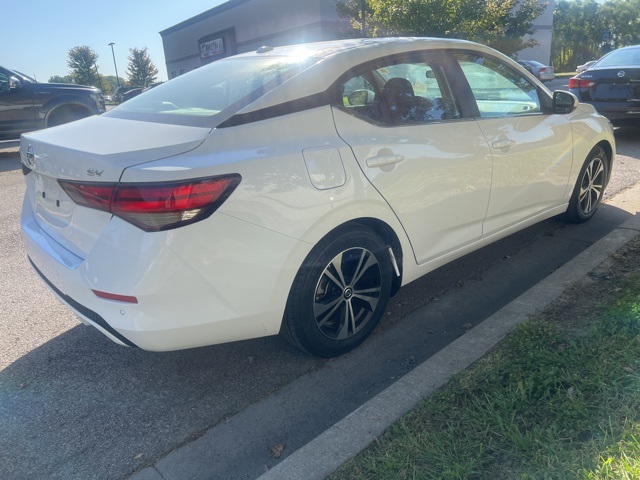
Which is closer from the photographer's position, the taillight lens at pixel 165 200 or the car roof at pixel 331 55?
the taillight lens at pixel 165 200

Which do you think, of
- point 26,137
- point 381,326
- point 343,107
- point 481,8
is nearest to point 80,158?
point 26,137

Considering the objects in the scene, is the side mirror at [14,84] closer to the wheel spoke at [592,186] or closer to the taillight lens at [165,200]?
the taillight lens at [165,200]

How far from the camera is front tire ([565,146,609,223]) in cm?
479

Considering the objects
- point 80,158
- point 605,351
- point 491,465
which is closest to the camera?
point 491,465

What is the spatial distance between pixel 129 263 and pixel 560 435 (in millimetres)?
1899

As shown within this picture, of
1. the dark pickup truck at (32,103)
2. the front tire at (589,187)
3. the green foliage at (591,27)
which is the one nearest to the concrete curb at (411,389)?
the front tire at (589,187)

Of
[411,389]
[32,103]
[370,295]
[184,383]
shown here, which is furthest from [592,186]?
[32,103]

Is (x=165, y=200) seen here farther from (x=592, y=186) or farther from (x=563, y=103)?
Answer: (x=592, y=186)

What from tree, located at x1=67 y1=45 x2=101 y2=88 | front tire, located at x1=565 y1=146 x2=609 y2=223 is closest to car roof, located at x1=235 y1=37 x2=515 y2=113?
front tire, located at x1=565 y1=146 x2=609 y2=223

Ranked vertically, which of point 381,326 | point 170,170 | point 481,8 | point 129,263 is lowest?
point 381,326

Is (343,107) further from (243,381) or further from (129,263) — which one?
(243,381)

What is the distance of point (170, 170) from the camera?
229 cm

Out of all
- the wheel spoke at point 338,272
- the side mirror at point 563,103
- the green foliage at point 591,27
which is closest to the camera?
the wheel spoke at point 338,272

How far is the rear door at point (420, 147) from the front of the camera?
9.68 feet
